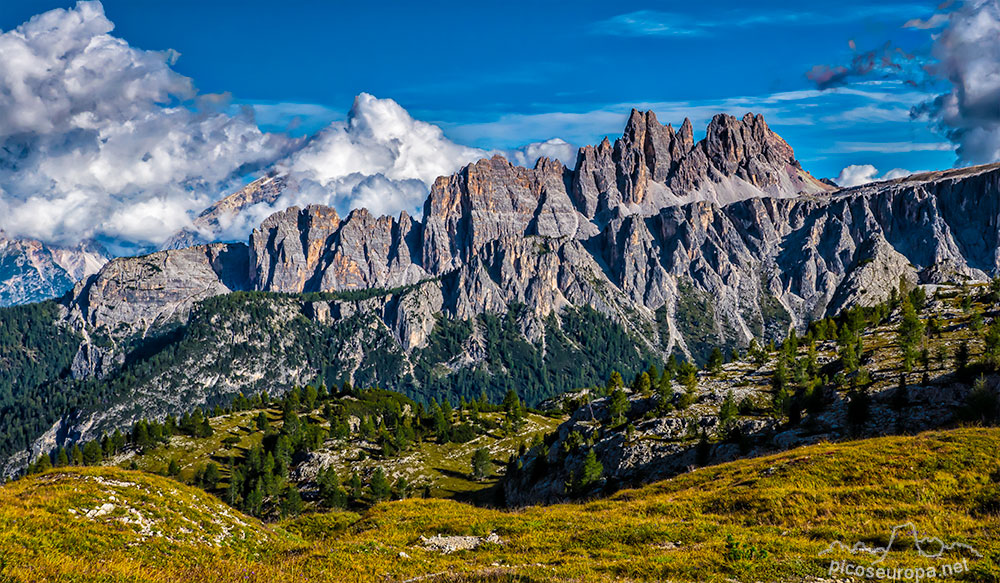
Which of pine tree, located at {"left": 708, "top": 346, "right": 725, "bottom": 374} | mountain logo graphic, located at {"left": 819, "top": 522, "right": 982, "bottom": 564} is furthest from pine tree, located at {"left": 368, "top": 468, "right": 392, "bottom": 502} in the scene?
mountain logo graphic, located at {"left": 819, "top": 522, "right": 982, "bottom": 564}

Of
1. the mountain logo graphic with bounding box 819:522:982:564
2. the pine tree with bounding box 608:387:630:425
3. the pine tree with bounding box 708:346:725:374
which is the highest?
the pine tree with bounding box 708:346:725:374

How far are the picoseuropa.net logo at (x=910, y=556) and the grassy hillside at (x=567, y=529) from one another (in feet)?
0.66

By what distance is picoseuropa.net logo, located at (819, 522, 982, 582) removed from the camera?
19531 millimetres

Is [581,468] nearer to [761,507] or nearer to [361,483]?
[761,507]

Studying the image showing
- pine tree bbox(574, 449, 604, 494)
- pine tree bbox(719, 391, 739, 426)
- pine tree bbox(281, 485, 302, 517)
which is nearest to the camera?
pine tree bbox(719, 391, 739, 426)

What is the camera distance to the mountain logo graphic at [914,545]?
70.8 feet

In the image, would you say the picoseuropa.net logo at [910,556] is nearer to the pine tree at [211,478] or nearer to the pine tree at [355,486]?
the pine tree at [355,486]

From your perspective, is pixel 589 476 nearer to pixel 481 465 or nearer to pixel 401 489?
pixel 401 489

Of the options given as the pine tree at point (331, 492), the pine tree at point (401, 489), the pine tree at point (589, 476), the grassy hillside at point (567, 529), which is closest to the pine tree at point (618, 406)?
the pine tree at point (589, 476)

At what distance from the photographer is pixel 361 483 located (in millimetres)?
160625

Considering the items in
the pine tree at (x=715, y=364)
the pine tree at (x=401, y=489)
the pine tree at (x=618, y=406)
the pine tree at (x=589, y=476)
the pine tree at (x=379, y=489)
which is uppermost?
the pine tree at (x=715, y=364)

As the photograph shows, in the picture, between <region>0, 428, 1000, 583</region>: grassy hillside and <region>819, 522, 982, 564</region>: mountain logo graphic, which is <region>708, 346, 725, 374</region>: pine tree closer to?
<region>0, 428, 1000, 583</region>: grassy hillside

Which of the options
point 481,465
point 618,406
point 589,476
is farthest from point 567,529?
point 481,465

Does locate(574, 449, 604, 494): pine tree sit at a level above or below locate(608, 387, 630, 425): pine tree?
below
